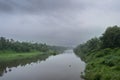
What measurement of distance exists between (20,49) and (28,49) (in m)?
11.7

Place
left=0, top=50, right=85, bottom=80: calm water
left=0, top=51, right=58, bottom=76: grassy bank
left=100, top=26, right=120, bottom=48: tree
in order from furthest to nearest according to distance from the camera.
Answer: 1. left=0, top=51, right=58, bottom=76: grassy bank
2. left=100, top=26, right=120, bottom=48: tree
3. left=0, top=50, right=85, bottom=80: calm water

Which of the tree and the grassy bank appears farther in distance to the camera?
the grassy bank

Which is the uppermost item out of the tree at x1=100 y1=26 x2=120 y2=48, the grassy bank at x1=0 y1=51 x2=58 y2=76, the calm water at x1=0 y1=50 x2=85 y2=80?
the tree at x1=100 y1=26 x2=120 y2=48

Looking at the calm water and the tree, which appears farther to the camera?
the tree

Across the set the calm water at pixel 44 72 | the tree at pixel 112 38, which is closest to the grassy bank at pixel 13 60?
the calm water at pixel 44 72

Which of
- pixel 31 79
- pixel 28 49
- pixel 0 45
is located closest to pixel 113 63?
pixel 31 79

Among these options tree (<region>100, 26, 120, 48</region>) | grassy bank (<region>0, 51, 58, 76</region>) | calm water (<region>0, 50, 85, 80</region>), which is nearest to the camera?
calm water (<region>0, 50, 85, 80</region>)

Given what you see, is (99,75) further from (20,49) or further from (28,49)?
(28,49)

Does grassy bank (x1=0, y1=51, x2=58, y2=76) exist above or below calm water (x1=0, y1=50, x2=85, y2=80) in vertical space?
above

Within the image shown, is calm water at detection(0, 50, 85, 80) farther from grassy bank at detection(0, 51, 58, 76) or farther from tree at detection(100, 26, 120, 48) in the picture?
tree at detection(100, 26, 120, 48)

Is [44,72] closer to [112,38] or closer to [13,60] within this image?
[112,38]

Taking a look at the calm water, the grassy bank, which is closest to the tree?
the calm water

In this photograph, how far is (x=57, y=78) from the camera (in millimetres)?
42375

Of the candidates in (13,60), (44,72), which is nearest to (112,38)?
(44,72)
